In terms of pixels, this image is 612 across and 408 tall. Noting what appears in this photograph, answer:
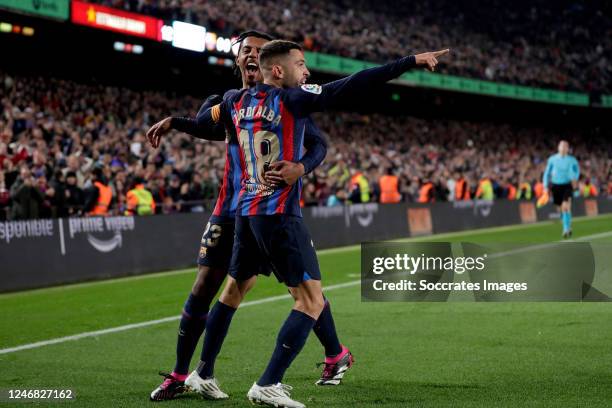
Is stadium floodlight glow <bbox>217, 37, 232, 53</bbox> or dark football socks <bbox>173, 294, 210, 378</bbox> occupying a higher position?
stadium floodlight glow <bbox>217, 37, 232, 53</bbox>

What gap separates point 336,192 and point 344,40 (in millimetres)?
17423

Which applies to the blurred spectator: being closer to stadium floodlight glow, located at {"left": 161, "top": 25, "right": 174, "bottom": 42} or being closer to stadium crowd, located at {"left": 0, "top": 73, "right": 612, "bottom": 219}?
stadium crowd, located at {"left": 0, "top": 73, "right": 612, "bottom": 219}

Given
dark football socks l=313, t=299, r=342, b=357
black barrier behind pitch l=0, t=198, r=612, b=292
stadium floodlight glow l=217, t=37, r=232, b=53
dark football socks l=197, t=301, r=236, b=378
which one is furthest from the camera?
stadium floodlight glow l=217, t=37, r=232, b=53

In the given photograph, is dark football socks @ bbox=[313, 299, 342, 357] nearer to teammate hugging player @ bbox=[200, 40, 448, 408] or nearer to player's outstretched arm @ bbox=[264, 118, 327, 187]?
teammate hugging player @ bbox=[200, 40, 448, 408]

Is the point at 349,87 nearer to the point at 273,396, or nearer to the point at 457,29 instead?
the point at 273,396

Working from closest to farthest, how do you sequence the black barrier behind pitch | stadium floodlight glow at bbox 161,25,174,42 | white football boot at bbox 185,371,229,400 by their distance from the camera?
white football boot at bbox 185,371,229,400 → the black barrier behind pitch → stadium floodlight glow at bbox 161,25,174,42

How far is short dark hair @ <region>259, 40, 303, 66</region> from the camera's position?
205 inches

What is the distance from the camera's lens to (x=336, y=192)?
24.7m

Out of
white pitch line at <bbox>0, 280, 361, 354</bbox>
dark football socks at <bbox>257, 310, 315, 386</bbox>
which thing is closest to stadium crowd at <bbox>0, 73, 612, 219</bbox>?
white pitch line at <bbox>0, 280, 361, 354</bbox>

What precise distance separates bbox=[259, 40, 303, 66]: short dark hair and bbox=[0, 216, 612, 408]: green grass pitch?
2.11 metres

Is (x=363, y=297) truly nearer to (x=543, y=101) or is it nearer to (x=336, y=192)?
(x=336, y=192)

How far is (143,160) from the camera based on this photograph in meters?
21.5

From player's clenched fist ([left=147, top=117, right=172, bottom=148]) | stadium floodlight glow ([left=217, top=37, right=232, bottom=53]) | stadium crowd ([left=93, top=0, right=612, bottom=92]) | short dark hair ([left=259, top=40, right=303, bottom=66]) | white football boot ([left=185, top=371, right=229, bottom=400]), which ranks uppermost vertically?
stadium crowd ([left=93, top=0, right=612, bottom=92])

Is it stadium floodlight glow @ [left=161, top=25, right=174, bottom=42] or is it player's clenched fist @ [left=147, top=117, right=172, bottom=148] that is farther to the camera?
stadium floodlight glow @ [left=161, top=25, right=174, bottom=42]
